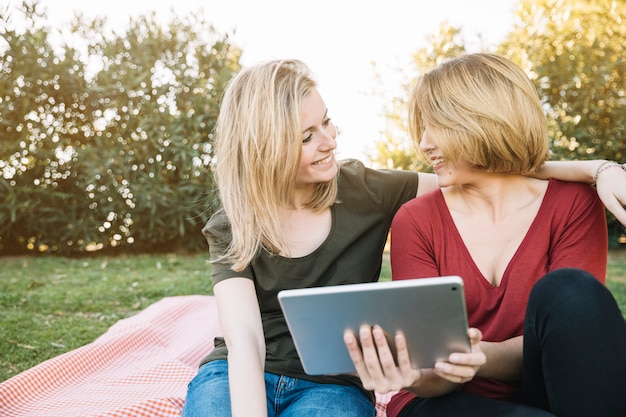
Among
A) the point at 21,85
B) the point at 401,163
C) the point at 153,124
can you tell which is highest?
the point at 21,85

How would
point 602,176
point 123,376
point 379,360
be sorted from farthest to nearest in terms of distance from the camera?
point 123,376 → point 602,176 → point 379,360

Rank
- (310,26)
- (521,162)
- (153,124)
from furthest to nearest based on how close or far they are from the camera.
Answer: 1. (310,26)
2. (153,124)
3. (521,162)

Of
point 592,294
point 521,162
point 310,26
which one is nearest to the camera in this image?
point 592,294

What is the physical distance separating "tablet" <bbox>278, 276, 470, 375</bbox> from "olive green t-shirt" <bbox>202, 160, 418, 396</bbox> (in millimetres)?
502

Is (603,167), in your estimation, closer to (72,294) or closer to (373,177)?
(373,177)

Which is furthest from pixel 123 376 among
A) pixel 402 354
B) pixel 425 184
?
pixel 402 354

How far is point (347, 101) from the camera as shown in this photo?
22.6ft

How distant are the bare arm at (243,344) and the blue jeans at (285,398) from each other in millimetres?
81

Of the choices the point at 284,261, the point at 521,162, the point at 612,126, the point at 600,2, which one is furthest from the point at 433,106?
the point at 600,2

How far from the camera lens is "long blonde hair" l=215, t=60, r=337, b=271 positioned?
1.95m

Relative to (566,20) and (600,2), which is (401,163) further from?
(600,2)

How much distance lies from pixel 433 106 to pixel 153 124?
16.9ft

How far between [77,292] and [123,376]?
2.53 metres

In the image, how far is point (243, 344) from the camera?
1769mm
